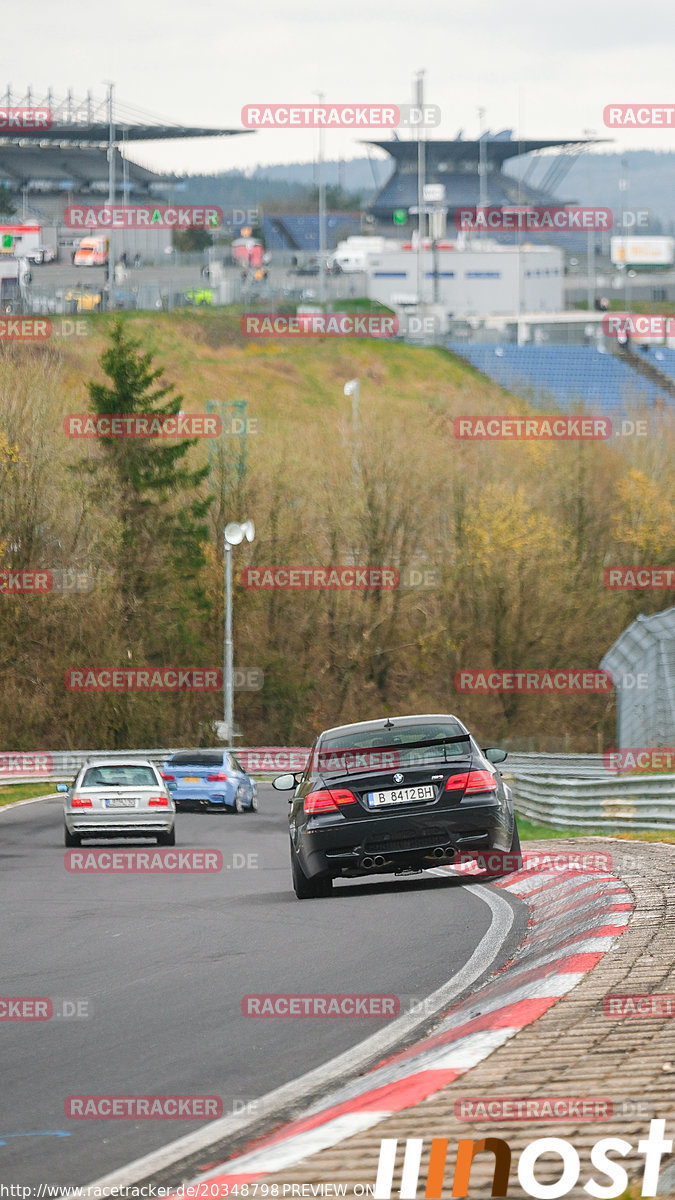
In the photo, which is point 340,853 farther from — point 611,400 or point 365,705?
point 611,400

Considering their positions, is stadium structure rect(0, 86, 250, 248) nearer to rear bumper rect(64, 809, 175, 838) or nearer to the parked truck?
the parked truck

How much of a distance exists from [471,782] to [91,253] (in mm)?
90091

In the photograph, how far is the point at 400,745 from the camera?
43.2 feet

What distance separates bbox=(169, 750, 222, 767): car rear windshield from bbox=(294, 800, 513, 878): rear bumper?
17862 millimetres

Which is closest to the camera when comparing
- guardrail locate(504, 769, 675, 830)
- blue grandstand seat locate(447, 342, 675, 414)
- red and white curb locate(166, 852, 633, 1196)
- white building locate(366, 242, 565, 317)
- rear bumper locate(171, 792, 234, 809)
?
red and white curb locate(166, 852, 633, 1196)

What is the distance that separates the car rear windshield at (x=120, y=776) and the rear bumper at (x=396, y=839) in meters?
8.23

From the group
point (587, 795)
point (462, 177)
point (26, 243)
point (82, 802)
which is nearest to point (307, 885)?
point (82, 802)

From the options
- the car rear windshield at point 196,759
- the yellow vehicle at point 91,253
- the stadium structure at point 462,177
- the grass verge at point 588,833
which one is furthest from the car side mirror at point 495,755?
the stadium structure at point 462,177

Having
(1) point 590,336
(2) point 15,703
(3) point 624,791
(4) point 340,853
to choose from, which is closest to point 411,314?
(1) point 590,336

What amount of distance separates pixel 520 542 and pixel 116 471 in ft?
45.1

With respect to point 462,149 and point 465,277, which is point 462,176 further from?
point 465,277

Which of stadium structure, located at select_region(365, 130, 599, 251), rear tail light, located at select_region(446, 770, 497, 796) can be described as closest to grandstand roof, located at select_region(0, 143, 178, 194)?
stadium structure, located at select_region(365, 130, 599, 251)

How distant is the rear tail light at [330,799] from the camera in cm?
1280

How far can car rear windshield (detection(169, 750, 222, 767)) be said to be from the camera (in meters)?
30.7
